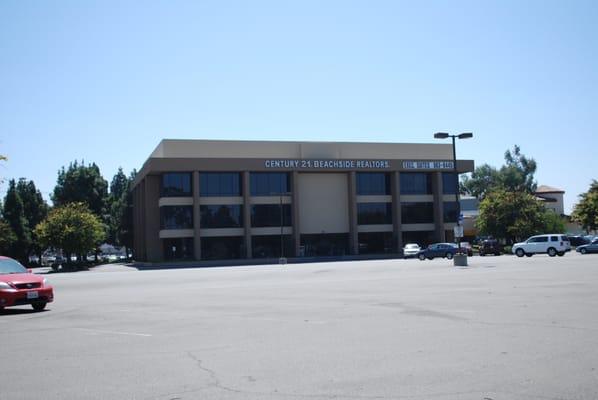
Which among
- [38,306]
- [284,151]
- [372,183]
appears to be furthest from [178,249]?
[38,306]

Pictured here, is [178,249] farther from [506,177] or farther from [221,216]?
[506,177]

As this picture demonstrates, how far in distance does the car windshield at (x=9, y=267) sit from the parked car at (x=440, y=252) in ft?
142

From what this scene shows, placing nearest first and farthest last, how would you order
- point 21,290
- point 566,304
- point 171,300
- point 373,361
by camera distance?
point 373,361 → point 566,304 → point 21,290 → point 171,300

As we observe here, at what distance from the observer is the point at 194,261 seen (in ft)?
224

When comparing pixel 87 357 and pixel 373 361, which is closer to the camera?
pixel 373 361

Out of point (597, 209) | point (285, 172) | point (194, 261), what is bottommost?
point (194, 261)

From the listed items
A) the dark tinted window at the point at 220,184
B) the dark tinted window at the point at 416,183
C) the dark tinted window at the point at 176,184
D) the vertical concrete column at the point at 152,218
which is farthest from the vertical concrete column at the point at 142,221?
the dark tinted window at the point at 416,183

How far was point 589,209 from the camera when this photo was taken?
234ft

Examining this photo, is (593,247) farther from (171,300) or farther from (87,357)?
(87,357)

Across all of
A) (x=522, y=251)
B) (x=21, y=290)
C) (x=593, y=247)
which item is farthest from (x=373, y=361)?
(x=593, y=247)

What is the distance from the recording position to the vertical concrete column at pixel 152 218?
73688mm

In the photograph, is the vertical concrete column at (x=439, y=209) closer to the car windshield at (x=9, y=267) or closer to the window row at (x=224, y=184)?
the window row at (x=224, y=184)

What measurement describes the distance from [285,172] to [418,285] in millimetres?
50360

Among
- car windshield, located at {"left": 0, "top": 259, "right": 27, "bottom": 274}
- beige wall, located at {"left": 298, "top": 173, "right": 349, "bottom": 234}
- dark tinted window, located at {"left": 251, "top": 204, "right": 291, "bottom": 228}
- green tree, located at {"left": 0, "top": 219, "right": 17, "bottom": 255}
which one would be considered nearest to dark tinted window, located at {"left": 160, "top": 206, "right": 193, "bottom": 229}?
dark tinted window, located at {"left": 251, "top": 204, "right": 291, "bottom": 228}
